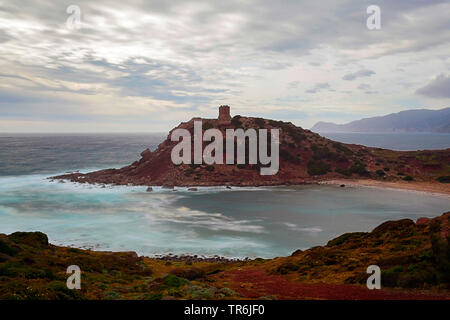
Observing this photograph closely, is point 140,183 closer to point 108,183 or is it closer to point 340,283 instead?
point 108,183

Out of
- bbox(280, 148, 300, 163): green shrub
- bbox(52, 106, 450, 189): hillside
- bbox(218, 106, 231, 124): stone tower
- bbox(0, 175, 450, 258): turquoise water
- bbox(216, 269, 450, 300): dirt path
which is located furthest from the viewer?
bbox(218, 106, 231, 124): stone tower

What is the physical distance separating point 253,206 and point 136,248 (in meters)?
32.1

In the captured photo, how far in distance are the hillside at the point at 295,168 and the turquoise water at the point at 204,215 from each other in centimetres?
941

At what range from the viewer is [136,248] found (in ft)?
146

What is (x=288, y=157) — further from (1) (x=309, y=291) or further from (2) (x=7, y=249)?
(2) (x=7, y=249)

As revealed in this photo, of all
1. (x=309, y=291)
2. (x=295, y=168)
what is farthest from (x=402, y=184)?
(x=309, y=291)

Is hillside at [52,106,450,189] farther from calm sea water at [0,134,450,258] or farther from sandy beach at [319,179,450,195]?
calm sea water at [0,134,450,258]

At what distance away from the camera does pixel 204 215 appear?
6241cm

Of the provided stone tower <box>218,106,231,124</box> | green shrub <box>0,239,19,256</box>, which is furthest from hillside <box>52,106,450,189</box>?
green shrub <box>0,239,19,256</box>

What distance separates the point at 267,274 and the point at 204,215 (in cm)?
3629

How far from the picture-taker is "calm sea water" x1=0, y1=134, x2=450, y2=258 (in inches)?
1834

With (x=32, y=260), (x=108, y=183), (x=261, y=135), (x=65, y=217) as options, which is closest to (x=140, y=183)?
(x=108, y=183)

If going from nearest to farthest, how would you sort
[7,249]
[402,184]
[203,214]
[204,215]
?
[7,249]
[204,215]
[203,214]
[402,184]

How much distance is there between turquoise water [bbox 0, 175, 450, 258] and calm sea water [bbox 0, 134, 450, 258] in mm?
156
